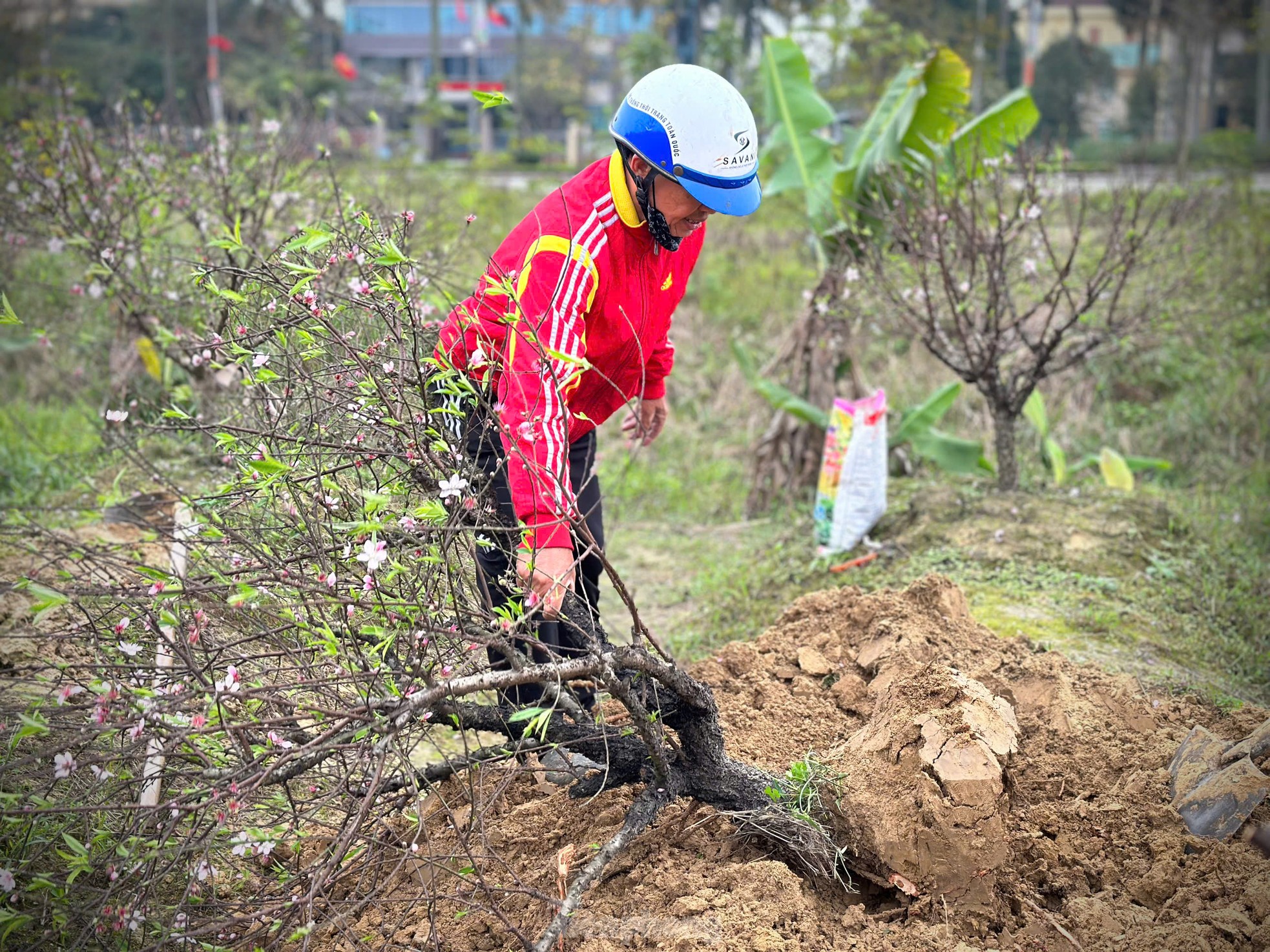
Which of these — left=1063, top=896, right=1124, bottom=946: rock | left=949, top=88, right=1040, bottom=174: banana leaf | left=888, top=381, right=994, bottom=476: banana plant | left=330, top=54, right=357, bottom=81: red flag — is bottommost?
left=1063, top=896, right=1124, bottom=946: rock

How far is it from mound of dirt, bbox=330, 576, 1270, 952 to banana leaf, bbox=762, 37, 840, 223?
401 centimetres

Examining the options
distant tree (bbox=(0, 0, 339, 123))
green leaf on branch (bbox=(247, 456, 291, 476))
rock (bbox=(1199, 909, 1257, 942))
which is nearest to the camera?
green leaf on branch (bbox=(247, 456, 291, 476))

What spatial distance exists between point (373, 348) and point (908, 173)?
178 inches

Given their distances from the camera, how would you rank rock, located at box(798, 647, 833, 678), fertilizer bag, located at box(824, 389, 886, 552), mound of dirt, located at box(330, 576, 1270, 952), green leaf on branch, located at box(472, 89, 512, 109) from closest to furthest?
green leaf on branch, located at box(472, 89, 512, 109) < mound of dirt, located at box(330, 576, 1270, 952) < rock, located at box(798, 647, 833, 678) < fertilizer bag, located at box(824, 389, 886, 552)

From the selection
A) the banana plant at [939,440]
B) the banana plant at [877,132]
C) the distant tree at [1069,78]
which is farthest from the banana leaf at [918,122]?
the distant tree at [1069,78]

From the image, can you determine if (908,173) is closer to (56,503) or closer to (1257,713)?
(1257,713)

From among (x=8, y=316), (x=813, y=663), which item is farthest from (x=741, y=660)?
(x=8, y=316)

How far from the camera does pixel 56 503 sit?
6281 millimetres

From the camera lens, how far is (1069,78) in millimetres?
29625

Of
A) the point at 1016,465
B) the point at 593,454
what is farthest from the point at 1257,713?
the point at 1016,465

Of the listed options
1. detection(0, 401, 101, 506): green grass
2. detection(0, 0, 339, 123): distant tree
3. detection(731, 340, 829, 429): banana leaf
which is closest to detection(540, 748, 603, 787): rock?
detection(731, 340, 829, 429): banana leaf

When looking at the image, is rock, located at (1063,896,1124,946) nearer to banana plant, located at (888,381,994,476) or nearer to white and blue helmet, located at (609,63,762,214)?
white and blue helmet, located at (609,63,762,214)

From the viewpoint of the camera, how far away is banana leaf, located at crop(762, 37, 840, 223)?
680 cm

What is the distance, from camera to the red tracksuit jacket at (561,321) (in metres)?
2.70
